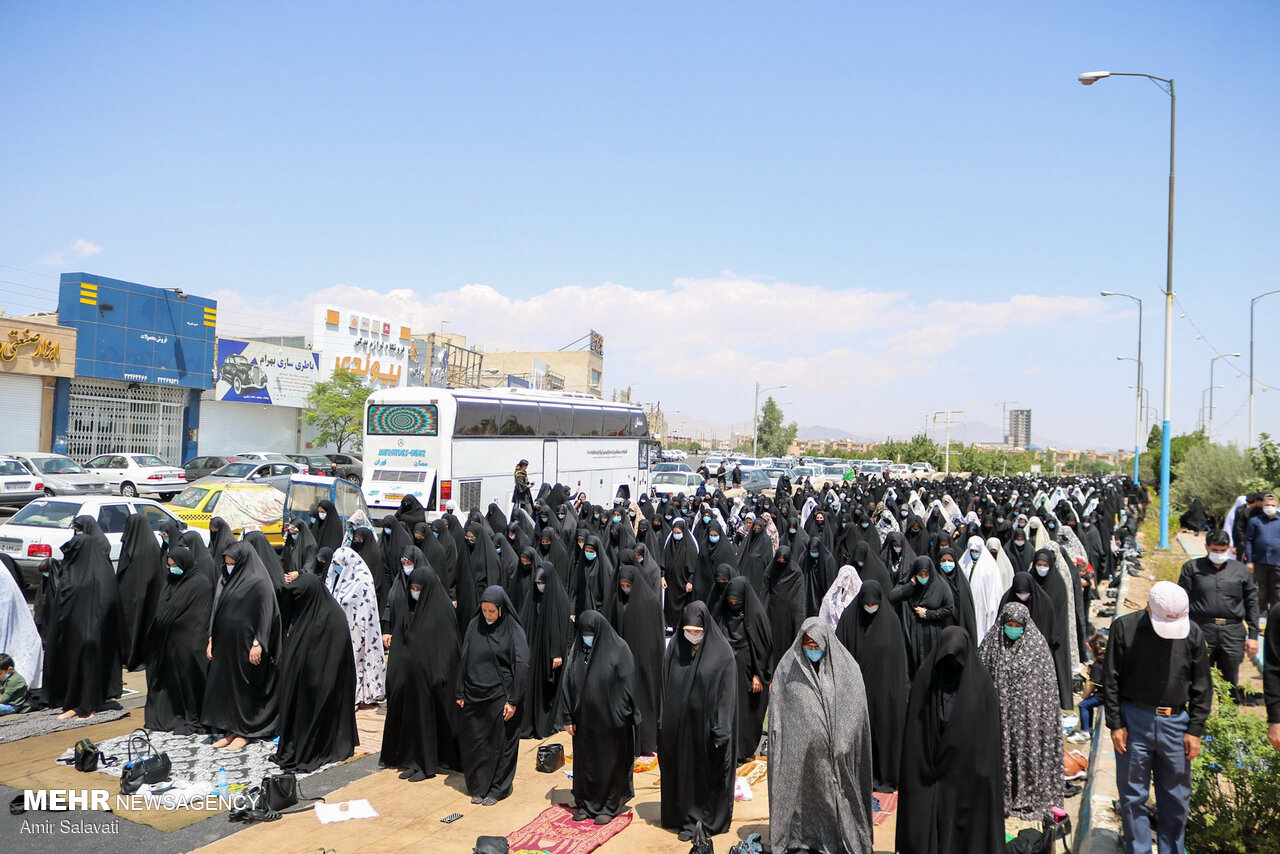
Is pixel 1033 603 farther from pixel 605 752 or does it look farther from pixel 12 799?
pixel 12 799

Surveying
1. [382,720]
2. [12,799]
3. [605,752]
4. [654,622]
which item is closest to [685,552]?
[654,622]

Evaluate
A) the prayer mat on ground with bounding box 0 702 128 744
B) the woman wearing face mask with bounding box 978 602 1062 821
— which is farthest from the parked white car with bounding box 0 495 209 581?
the woman wearing face mask with bounding box 978 602 1062 821

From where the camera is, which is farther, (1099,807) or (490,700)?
(490,700)

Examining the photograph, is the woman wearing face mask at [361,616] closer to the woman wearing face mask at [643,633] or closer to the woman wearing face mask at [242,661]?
the woman wearing face mask at [242,661]

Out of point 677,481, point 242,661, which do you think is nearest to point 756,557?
point 242,661

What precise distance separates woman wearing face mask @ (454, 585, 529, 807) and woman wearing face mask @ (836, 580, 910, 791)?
218cm

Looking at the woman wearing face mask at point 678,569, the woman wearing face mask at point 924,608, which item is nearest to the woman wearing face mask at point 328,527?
the woman wearing face mask at point 678,569

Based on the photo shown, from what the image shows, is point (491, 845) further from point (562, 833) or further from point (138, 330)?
point (138, 330)

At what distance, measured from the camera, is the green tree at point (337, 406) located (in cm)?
2861

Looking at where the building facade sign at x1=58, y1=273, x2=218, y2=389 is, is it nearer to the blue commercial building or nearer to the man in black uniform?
the blue commercial building

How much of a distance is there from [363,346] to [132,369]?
9387 mm

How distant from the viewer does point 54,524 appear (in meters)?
8.91

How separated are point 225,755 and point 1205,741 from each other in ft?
19.2

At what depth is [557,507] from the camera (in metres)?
13.8
